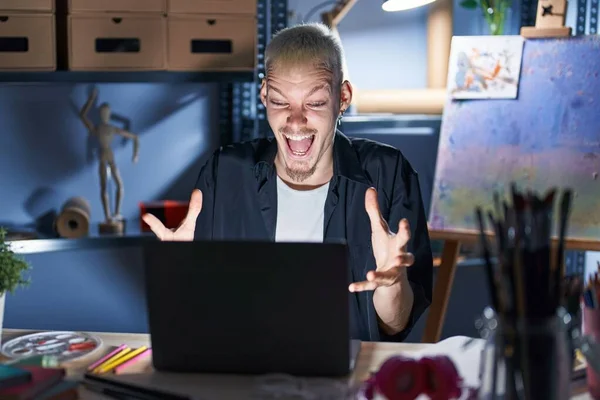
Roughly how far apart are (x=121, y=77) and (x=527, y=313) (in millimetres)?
1934

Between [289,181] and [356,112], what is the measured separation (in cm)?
131

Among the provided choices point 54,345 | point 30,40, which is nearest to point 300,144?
point 54,345

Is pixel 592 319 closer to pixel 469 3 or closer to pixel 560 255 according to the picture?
pixel 560 255

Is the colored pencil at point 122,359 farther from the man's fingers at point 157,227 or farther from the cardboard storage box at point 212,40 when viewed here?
the cardboard storage box at point 212,40

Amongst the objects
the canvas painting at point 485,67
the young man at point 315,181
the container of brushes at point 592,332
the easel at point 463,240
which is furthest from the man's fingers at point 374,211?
the canvas painting at point 485,67

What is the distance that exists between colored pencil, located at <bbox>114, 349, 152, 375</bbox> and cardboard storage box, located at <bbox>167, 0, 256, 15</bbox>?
5.03 ft

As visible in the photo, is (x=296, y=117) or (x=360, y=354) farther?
(x=296, y=117)

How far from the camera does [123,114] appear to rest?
9.70 feet

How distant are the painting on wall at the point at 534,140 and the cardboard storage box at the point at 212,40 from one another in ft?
2.25

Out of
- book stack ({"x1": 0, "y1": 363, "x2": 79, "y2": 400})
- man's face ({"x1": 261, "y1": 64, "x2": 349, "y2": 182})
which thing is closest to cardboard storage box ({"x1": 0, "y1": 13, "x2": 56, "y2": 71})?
man's face ({"x1": 261, "y1": 64, "x2": 349, "y2": 182})

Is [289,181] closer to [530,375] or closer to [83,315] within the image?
[530,375]

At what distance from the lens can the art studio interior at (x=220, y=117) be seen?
251cm

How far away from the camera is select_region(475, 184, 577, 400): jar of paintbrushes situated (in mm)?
934

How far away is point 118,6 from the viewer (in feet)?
8.32
